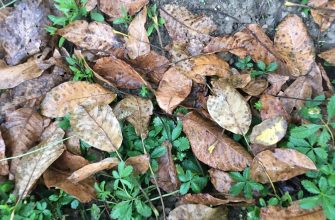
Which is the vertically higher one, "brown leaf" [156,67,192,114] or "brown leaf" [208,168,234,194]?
"brown leaf" [156,67,192,114]

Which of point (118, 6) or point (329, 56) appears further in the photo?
point (118, 6)

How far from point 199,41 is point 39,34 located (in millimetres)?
906

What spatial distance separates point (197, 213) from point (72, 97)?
0.89 meters

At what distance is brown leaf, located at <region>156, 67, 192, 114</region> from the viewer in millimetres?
2117

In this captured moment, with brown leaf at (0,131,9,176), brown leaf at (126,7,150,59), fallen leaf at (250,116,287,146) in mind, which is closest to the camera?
fallen leaf at (250,116,287,146)

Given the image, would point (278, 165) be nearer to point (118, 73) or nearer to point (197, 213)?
point (197, 213)

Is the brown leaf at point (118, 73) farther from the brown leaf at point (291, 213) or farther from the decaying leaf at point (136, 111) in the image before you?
the brown leaf at point (291, 213)

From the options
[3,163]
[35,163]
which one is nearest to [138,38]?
[35,163]

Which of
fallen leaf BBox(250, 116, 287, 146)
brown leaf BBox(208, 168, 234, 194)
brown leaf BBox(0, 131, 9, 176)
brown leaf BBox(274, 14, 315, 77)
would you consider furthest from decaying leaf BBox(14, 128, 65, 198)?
brown leaf BBox(274, 14, 315, 77)

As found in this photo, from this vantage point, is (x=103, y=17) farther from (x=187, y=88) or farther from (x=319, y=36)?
(x=319, y=36)

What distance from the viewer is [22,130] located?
2.17 m

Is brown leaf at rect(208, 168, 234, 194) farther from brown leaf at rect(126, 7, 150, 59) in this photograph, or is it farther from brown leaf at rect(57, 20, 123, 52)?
brown leaf at rect(57, 20, 123, 52)

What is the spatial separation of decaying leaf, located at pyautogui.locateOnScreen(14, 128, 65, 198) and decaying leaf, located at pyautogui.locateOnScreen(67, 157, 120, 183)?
5.8 inches

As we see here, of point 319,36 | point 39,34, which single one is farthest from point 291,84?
point 39,34
